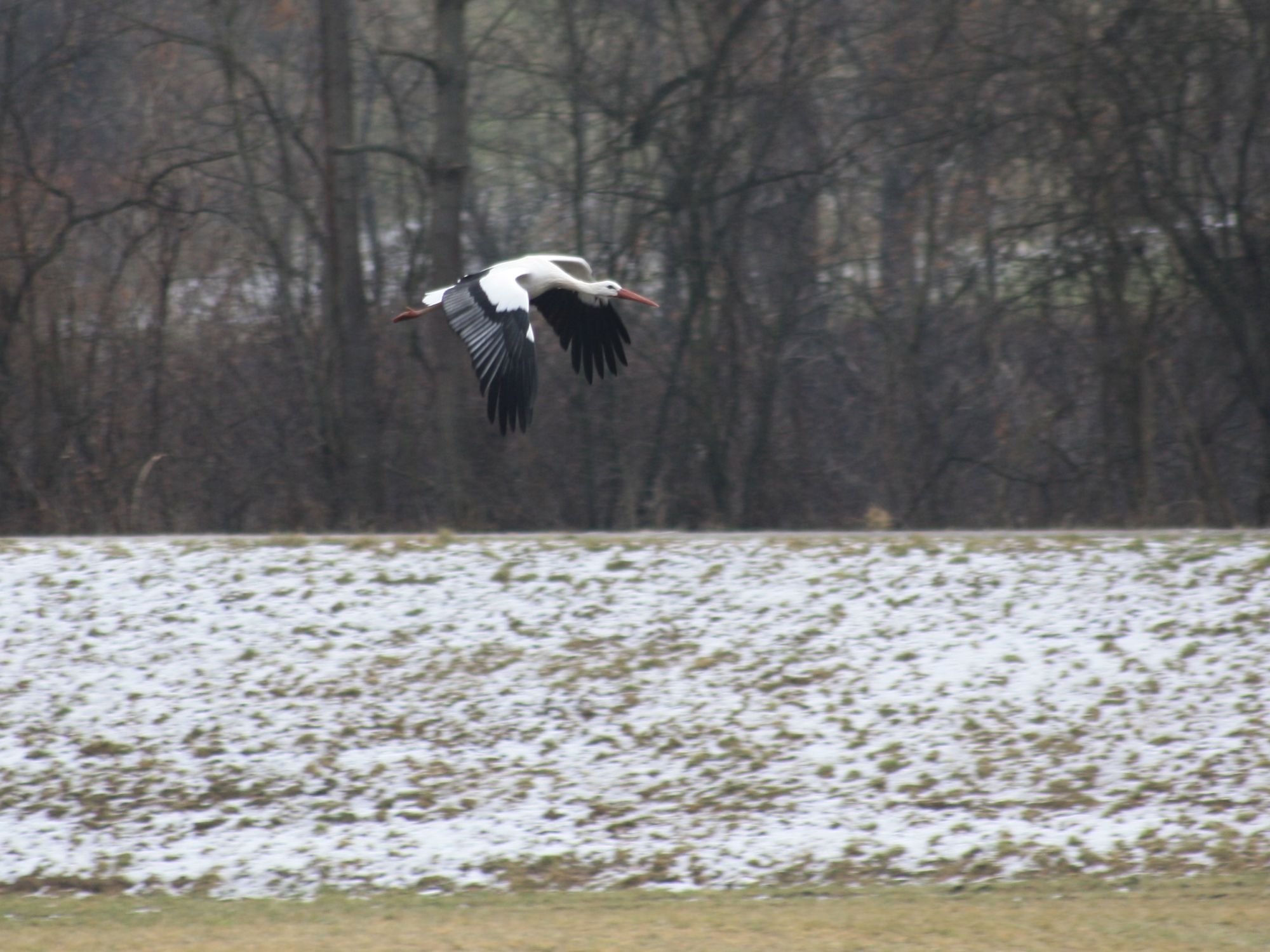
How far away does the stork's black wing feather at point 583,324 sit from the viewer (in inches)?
394

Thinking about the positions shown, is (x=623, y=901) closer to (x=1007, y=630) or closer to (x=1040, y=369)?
(x=1007, y=630)

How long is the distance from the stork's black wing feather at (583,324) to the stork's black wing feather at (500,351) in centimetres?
155

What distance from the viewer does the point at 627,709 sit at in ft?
30.8

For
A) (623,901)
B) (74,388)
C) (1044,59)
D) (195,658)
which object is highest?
(1044,59)

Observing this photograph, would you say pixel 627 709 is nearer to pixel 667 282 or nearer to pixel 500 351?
pixel 500 351

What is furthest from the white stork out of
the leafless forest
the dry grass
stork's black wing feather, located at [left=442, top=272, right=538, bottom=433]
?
the leafless forest

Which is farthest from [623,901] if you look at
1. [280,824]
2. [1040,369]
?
[1040,369]

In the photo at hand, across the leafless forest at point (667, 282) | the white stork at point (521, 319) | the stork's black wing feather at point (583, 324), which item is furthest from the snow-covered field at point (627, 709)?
the leafless forest at point (667, 282)

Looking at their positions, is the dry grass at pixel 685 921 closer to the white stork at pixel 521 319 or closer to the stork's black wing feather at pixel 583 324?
the white stork at pixel 521 319

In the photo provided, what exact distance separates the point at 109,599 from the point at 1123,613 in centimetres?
656

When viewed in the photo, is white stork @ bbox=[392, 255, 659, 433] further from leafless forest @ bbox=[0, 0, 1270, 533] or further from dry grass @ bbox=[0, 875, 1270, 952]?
leafless forest @ bbox=[0, 0, 1270, 533]

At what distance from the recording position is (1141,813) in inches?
320

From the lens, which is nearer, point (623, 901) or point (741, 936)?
point (741, 936)

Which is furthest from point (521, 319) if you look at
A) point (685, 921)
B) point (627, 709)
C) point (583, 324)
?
point (685, 921)
